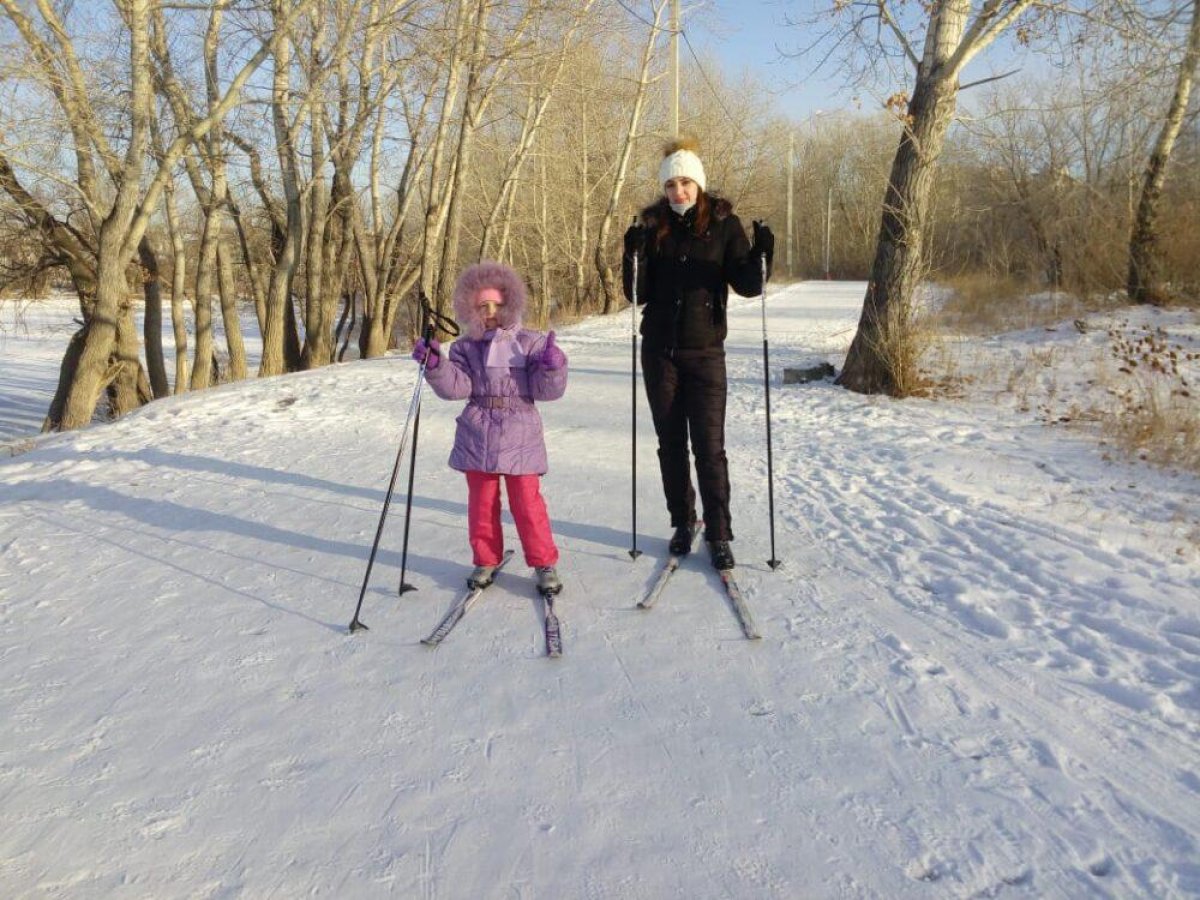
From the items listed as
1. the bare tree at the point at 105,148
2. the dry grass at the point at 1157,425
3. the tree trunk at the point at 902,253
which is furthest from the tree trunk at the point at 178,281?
the dry grass at the point at 1157,425

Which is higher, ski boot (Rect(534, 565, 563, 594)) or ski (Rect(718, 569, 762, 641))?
ski boot (Rect(534, 565, 563, 594))

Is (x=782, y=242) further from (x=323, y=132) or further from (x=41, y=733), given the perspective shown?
(x=41, y=733)

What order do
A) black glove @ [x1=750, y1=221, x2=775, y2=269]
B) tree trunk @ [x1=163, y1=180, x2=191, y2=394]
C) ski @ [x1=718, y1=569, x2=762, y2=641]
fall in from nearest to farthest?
ski @ [x1=718, y1=569, x2=762, y2=641] < black glove @ [x1=750, y1=221, x2=775, y2=269] < tree trunk @ [x1=163, y1=180, x2=191, y2=394]

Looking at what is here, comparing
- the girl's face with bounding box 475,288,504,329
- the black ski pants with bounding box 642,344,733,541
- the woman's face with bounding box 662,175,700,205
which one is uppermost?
the woman's face with bounding box 662,175,700,205

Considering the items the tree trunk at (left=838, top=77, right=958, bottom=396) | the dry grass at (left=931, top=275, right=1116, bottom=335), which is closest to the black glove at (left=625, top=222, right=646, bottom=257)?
the tree trunk at (left=838, top=77, right=958, bottom=396)

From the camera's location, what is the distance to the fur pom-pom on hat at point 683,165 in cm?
388

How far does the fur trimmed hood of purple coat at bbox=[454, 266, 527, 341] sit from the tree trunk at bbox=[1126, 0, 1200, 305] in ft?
44.2

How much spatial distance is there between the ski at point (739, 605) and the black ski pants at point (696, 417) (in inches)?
10.5

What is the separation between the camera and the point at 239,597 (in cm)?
386

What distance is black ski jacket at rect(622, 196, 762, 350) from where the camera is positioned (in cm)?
394

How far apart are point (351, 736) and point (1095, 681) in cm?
277

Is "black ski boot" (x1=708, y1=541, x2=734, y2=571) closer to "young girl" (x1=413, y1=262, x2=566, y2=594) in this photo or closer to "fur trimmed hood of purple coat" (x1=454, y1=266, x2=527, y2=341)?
"young girl" (x1=413, y1=262, x2=566, y2=594)

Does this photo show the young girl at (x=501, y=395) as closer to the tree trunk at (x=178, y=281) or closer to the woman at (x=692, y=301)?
the woman at (x=692, y=301)

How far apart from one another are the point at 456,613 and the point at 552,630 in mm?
503
